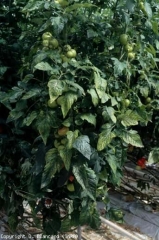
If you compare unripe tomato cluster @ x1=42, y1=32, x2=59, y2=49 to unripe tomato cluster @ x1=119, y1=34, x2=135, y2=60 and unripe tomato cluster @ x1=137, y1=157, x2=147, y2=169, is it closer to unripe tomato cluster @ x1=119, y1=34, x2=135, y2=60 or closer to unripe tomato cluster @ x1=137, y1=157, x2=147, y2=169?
unripe tomato cluster @ x1=119, y1=34, x2=135, y2=60

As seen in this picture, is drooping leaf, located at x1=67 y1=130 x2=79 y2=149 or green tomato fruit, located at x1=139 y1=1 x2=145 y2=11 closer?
drooping leaf, located at x1=67 y1=130 x2=79 y2=149

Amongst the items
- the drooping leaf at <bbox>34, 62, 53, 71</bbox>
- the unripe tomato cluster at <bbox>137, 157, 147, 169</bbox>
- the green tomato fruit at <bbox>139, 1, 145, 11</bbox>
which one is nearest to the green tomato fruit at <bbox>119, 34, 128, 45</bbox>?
the green tomato fruit at <bbox>139, 1, 145, 11</bbox>

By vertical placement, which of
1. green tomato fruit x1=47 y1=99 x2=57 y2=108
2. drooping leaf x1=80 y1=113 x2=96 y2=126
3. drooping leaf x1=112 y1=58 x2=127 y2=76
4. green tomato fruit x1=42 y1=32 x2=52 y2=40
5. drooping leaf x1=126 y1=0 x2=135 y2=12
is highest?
drooping leaf x1=126 y1=0 x2=135 y2=12

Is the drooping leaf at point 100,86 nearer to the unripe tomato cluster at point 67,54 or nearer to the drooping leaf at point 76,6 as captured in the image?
the unripe tomato cluster at point 67,54

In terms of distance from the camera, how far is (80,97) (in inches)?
49.1

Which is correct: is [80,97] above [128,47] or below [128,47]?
below

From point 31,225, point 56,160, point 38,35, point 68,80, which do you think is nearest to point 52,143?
point 56,160

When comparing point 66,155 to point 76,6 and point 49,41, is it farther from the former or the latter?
point 76,6

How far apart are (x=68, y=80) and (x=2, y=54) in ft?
2.33

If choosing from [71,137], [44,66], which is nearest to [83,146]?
[71,137]

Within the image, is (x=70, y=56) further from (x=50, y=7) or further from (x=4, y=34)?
(x=4, y=34)

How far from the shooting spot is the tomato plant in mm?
1158

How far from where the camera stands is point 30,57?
52.2 inches

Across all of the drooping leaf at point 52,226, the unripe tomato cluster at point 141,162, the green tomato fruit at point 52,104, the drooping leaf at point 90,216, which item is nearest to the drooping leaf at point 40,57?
the green tomato fruit at point 52,104
